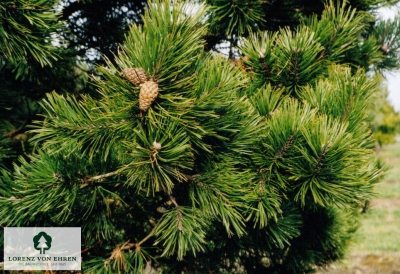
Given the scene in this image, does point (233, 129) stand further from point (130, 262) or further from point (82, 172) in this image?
point (130, 262)

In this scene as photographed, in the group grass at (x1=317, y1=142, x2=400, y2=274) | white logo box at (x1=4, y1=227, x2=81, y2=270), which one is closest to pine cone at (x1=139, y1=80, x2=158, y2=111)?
white logo box at (x1=4, y1=227, x2=81, y2=270)

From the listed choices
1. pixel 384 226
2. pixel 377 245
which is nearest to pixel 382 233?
pixel 384 226

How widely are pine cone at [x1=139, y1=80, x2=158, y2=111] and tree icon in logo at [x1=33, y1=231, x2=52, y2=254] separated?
59cm

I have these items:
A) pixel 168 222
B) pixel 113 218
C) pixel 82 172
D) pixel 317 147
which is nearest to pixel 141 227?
pixel 113 218

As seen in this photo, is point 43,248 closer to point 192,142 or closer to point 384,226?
point 192,142

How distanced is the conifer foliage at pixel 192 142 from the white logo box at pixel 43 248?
4cm

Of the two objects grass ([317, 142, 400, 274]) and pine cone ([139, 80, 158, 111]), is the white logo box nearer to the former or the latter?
pine cone ([139, 80, 158, 111])

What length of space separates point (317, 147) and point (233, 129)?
211 millimetres

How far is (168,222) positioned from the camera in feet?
3.66

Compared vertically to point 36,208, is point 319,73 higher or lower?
higher

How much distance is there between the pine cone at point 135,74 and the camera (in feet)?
2.76

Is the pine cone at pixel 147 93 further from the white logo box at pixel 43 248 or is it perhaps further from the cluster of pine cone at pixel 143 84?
the white logo box at pixel 43 248

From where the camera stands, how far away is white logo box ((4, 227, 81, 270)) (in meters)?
1.18

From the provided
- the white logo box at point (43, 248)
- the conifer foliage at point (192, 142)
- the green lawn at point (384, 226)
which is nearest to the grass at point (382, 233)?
the green lawn at point (384, 226)
